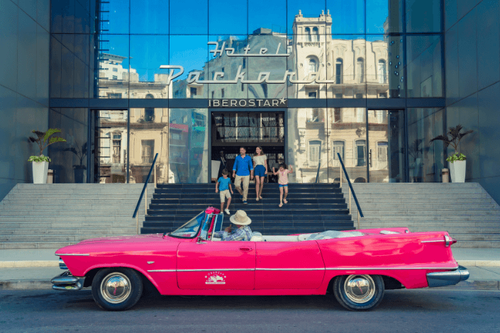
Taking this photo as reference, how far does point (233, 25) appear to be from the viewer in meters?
20.3

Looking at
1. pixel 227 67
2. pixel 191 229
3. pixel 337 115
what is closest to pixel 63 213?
pixel 191 229

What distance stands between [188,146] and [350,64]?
312 inches

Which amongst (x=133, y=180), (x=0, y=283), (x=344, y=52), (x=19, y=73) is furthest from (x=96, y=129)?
(x=0, y=283)

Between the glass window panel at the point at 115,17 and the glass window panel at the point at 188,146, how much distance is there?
14.2 feet

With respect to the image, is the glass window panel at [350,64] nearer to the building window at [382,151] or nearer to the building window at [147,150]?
the building window at [382,151]

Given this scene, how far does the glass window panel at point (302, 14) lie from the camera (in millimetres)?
20266

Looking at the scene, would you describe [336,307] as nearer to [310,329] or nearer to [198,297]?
[310,329]

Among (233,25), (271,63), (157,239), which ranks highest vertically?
(233,25)

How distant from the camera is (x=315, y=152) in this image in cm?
1947

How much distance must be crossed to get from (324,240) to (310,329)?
1.23m

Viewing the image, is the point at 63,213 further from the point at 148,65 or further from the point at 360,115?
the point at 360,115

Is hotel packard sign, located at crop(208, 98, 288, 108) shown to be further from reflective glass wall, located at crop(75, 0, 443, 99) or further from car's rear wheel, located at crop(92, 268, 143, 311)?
car's rear wheel, located at crop(92, 268, 143, 311)

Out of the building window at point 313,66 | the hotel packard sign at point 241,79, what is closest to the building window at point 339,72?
the hotel packard sign at point 241,79

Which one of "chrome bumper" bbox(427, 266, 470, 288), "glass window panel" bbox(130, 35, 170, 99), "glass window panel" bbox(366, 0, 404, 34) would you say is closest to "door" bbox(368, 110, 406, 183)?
"glass window panel" bbox(366, 0, 404, 34)
